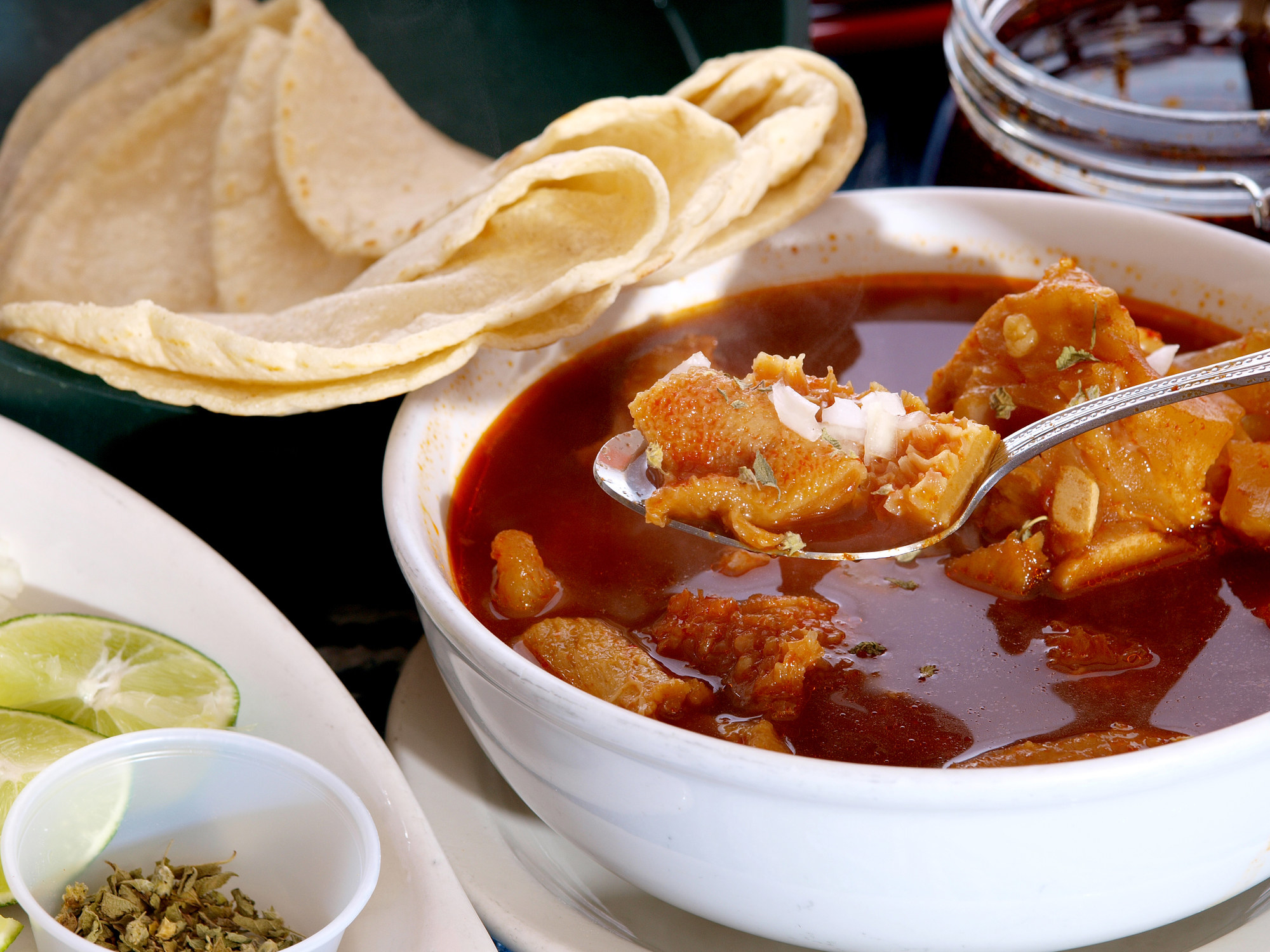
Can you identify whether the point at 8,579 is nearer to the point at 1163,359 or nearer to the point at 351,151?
the point at 351,151

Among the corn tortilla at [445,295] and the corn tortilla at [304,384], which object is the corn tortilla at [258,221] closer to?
the corn tortilla at [445,295]

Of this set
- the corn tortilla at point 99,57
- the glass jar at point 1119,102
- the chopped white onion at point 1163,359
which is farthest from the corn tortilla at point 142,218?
the chopped white onion at point 1163,359

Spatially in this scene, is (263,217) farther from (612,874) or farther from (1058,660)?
(1058,660)

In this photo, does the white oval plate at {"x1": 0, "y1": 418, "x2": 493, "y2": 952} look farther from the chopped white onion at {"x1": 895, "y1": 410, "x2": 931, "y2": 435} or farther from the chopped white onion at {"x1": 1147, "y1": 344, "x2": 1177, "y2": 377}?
the chopped white onion at {"x1": 1147, "y1": 344, "x2": 1177, "y2": 377}

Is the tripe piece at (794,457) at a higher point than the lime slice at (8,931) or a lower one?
higher

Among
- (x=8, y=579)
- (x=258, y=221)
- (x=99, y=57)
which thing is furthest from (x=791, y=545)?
(x=99, y=57)

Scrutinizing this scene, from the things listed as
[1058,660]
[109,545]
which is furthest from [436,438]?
[1058,660]
